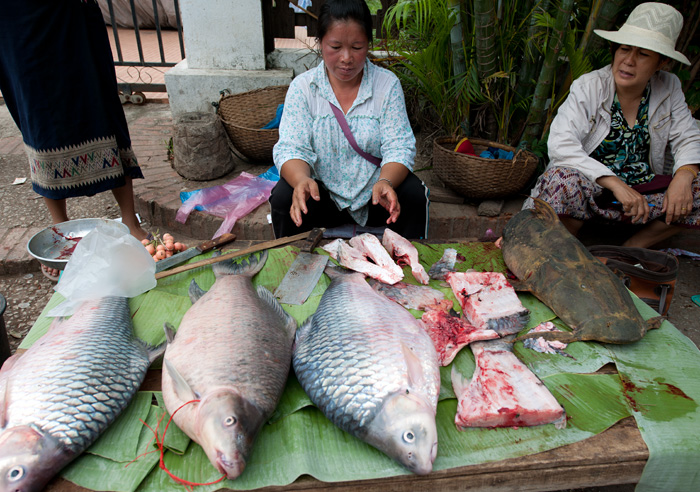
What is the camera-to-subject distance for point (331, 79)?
2.83 meters

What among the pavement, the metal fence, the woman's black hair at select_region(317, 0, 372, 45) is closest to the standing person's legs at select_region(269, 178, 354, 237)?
the pavement

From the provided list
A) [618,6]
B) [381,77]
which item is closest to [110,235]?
[381,77]

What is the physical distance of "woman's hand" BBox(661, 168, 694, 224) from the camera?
2875 mm

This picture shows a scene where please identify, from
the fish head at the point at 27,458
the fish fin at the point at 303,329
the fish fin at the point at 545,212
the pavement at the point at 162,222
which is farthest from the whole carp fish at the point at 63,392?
the fish fin at the point at 545,212

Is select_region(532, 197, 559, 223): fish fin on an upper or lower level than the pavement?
upper

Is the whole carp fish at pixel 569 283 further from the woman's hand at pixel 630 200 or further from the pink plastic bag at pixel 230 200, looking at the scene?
the pink plastic bag at pixel 230 200

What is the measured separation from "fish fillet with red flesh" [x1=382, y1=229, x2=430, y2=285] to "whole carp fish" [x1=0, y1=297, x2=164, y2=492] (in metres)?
1.26

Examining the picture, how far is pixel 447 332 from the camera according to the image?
189 cm

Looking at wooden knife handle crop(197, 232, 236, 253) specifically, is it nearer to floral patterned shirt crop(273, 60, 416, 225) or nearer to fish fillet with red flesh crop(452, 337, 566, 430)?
floral patterned shirt crop(273, 60, 416, 225)

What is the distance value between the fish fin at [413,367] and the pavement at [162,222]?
4.39 feet

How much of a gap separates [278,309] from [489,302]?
0.98 metres

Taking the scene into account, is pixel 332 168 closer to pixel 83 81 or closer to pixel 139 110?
pixel 83 81

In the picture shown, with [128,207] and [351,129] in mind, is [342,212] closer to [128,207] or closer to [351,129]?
[351,129]

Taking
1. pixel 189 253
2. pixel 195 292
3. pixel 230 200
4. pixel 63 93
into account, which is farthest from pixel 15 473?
pixel 230 200
